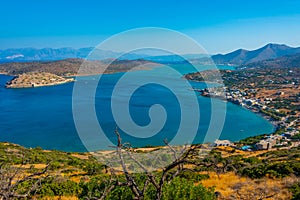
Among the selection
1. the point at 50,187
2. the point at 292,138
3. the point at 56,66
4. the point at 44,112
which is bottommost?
the point at 292,138

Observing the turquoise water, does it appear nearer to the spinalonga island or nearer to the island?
the spinalonga island

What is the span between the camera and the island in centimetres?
7512

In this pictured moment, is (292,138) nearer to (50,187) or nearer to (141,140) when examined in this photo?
(141,140)

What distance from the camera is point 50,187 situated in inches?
203

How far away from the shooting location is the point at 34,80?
Result: 79.2 meters

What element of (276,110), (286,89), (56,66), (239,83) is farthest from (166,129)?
(56,66)

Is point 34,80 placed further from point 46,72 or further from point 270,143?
point 270,143

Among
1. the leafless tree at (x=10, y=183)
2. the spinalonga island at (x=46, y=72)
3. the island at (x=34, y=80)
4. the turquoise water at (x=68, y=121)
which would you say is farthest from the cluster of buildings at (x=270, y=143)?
the island at (x=34, y=80)

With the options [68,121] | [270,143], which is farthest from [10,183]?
[68,121]

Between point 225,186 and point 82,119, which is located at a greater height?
point 225,186

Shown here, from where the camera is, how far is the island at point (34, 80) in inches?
2958

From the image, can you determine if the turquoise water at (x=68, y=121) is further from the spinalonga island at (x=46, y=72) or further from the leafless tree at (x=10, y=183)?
the leafless tree at (x=10, y=183)

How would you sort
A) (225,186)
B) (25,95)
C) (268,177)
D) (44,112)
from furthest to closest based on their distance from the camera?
(25,95) → (44,112) → (268,177) → (225,186)

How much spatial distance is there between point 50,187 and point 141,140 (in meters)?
28.2
